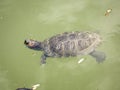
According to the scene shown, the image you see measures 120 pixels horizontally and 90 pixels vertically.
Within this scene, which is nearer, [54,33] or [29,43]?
[29,43]

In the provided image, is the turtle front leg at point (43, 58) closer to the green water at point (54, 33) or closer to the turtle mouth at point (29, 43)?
the green water at point (54, 33)

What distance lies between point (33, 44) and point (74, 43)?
1.25 meters

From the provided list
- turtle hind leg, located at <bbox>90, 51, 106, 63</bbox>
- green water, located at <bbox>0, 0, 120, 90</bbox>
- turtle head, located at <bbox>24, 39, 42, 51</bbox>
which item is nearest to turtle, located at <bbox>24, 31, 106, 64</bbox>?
turtle hind leg, located at <bbox>90, 51, 106, 63</bbox>

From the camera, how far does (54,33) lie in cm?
619

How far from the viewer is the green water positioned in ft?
16.4

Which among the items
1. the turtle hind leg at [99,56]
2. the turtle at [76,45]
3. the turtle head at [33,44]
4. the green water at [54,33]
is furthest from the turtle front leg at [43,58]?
the turtle hind leg at [99,56]

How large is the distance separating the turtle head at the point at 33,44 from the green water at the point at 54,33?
0.15 m

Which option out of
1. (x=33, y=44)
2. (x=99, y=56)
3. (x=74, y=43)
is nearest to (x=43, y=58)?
(x=33, y=44)

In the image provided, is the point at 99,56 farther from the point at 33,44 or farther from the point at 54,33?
the point at 33,44

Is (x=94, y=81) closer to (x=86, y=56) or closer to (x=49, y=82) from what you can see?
(x=86, y=56)

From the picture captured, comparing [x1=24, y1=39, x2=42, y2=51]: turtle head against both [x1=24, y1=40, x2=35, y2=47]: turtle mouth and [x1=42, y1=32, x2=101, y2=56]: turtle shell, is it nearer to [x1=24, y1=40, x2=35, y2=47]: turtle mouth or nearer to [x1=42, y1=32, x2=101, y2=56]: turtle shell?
[x1=24, y1=40, x2=35, y2=47]: turtle mouth

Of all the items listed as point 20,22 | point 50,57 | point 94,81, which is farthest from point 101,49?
point 20,22

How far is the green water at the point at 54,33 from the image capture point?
16.4ft

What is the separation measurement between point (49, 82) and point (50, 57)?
795 millimetres
